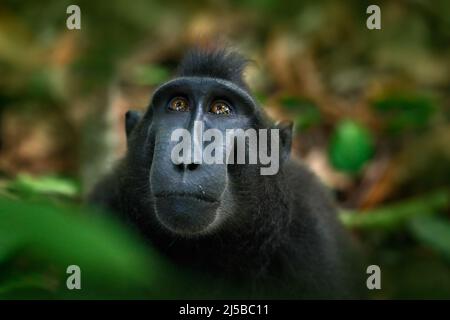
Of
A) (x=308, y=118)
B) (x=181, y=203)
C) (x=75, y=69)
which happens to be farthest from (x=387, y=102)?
(x=181, y=203)

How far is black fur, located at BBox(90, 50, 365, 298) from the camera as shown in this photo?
3.70 meters

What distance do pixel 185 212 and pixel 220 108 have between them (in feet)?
1.96

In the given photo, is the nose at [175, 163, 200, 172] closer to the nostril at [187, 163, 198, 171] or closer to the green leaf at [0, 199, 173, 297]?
the nostril at [187, 163, 198, 171]

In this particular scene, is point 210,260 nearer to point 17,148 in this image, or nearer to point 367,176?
point 367,176

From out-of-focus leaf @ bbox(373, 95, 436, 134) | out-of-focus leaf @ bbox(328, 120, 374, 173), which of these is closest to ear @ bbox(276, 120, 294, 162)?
out-of-focus leaf @ bbox(328, 120, 374, 173)

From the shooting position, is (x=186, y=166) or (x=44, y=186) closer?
(x=186, y=166)

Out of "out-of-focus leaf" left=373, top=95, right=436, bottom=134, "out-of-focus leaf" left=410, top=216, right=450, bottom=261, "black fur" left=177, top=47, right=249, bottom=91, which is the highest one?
"out-of-focus leaf" left=373, top=95, right=436, bottom=134

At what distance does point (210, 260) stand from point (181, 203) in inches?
23.5

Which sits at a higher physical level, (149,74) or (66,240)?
(149,74)

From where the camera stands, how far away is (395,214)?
20.1ft

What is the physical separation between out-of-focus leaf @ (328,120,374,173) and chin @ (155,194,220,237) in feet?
10.6

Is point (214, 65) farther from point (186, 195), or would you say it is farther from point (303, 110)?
point (303, 110)

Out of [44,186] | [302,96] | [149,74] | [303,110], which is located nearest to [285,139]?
[44,186]

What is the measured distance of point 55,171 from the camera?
7.87 m
